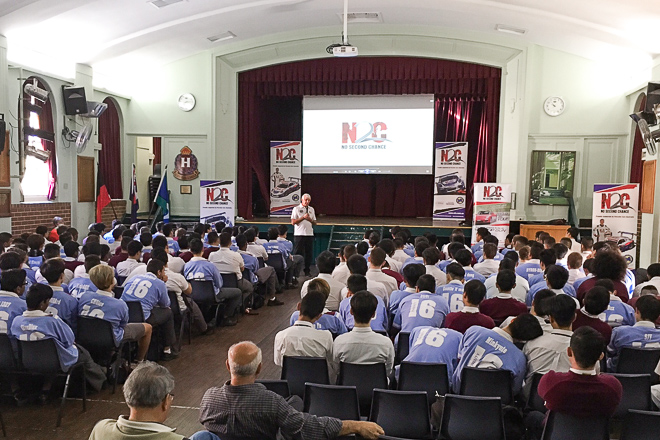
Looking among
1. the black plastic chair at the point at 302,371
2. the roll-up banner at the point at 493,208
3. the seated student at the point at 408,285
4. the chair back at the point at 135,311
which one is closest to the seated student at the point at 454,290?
the seated student at the point at 408,285

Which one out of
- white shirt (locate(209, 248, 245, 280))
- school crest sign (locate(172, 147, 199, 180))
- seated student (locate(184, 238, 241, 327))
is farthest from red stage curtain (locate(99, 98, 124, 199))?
seated student (locate(184, 238, 241, 327))

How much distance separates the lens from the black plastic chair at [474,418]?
281 cm

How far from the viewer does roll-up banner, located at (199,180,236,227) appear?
1074 centimetres

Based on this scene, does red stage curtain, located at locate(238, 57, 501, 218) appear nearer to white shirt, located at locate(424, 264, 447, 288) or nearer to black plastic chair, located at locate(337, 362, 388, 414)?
white shirt, located at locate(424, 264, 447, 288)

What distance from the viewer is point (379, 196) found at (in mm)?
14398

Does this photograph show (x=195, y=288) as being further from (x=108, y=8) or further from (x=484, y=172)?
(x=484, y=172)

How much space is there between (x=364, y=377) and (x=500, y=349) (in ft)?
2.63

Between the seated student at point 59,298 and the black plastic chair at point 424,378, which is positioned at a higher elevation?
the seated student at point 59,298

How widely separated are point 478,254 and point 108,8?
21.8 feet

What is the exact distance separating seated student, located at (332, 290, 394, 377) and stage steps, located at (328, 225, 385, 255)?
7673 mm

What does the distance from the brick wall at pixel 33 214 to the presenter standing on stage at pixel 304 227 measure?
4021 millimetres

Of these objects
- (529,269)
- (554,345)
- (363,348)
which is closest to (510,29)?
(529,269)

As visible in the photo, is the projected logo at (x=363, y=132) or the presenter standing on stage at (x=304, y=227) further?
the projected logo at (x=363, y=132)

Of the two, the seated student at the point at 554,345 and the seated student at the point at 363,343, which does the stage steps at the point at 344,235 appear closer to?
the seated student at the point at 363,343
